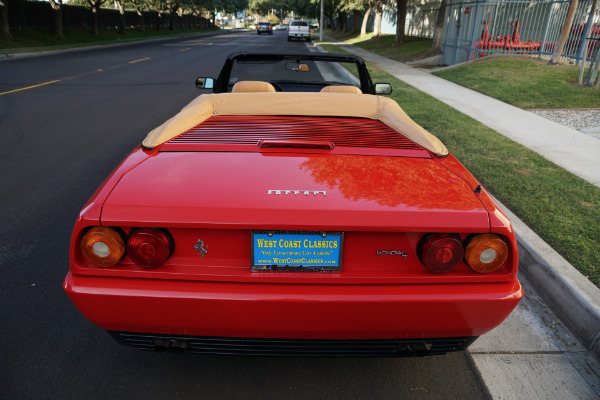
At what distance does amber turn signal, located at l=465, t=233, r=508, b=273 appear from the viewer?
1.82 meters

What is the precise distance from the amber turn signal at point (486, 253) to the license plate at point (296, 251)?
0.56 m

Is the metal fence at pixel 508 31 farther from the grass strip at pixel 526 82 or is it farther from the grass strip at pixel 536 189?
the grass strip at pixel 536 189

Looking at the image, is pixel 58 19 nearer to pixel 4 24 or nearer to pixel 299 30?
pixel 4 24

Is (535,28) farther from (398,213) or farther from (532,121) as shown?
(398,213)

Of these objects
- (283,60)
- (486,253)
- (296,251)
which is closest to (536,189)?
(283,60)

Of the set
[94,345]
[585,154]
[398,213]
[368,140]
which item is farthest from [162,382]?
[585,154]

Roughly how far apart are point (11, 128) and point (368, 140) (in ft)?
23.3

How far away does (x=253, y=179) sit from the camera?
1.95 metres

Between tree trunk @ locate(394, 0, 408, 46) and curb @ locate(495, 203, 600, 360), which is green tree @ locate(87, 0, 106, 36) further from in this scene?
curb @ locate(495, 203, 600, 360)

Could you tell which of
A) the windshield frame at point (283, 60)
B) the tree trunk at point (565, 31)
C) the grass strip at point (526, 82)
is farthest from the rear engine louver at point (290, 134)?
the tree trunk at point (565, 31)

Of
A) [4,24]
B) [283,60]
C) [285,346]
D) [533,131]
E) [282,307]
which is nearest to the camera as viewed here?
[282,307]

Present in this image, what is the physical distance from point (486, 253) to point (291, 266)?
0.82 m

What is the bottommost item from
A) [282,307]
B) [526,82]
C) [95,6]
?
[526,82]

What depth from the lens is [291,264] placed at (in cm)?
180
